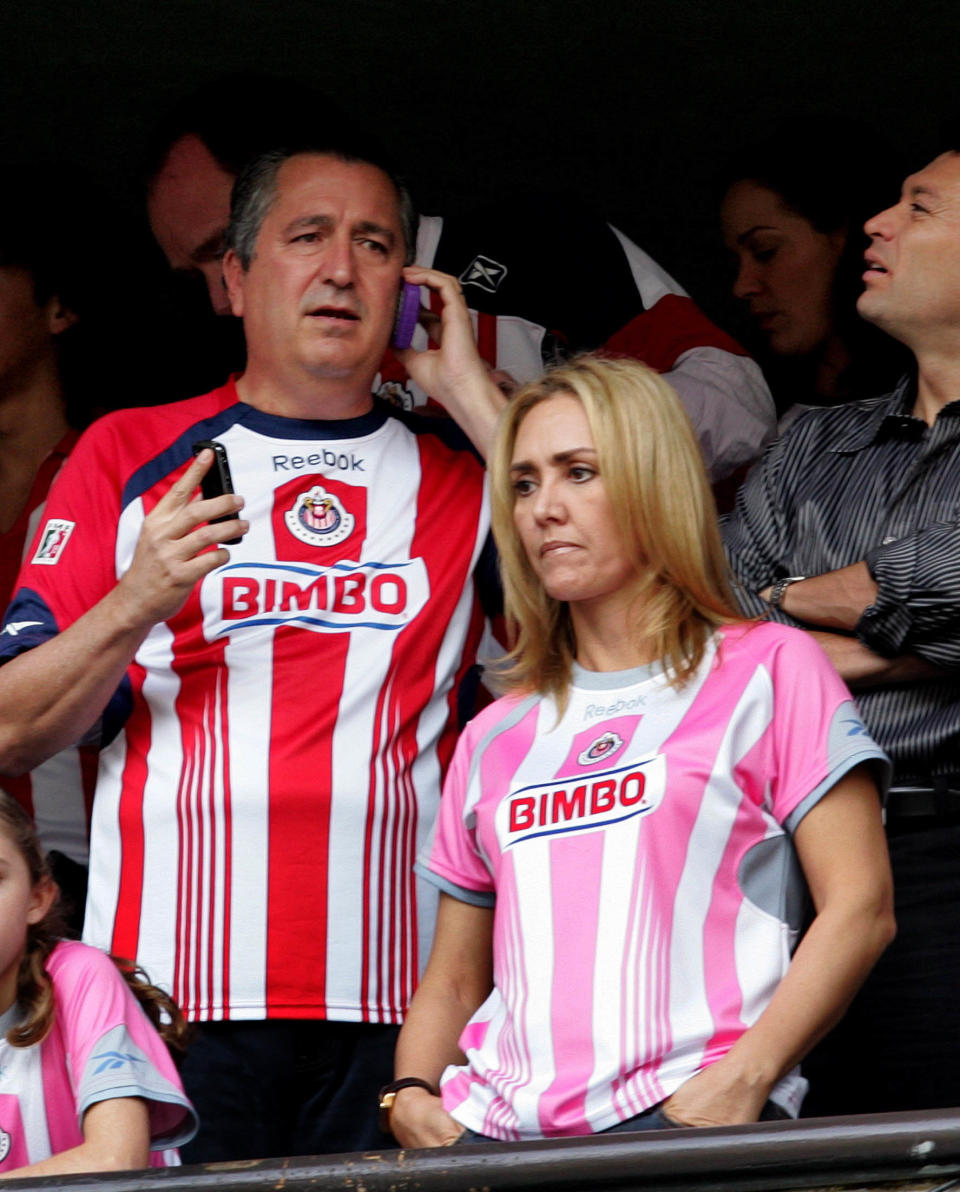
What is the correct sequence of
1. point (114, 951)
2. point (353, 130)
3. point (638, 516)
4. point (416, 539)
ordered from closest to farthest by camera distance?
point (638, 516) < point (114, 951) < point (416, 539) < point (353, 130)

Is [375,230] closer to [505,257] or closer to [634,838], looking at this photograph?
[505,257]

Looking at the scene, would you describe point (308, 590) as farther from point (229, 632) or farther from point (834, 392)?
point (834, 392)

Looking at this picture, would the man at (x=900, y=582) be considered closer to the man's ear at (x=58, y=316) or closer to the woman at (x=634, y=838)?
the woman at (x=634, y=838)

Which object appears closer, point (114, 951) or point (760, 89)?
point (114, 951)

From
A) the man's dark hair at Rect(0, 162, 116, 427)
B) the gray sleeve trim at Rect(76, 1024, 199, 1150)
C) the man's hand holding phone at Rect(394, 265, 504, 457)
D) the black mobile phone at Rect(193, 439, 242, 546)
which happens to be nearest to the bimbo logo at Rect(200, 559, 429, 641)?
the black mobile phone at Rect(193, 439, 242, 546)

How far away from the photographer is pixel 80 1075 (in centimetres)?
213

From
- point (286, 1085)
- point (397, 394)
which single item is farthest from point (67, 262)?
point (286, 1085)

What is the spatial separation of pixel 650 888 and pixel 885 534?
80 centimetres

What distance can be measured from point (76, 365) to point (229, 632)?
1131 millimetres

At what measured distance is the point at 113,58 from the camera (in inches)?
172

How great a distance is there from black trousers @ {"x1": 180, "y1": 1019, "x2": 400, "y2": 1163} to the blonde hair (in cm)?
52

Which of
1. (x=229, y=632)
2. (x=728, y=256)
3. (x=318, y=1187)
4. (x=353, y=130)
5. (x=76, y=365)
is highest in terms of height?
(x=728, y=256)

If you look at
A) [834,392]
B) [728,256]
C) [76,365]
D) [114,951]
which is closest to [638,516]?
[114,951]

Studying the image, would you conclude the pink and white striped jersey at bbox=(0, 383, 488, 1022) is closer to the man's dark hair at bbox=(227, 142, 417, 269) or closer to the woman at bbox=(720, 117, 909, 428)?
the man's dark hair at bbox=(227, 142, 417, 269)
